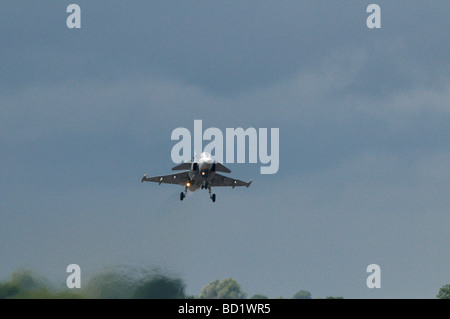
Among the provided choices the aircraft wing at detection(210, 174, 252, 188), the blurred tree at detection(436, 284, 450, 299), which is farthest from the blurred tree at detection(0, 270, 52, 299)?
the blurred tree at detection(436, 284, 450, 299)

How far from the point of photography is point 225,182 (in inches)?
3713

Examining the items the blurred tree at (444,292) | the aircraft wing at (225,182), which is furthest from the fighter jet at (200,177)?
the blurred tree at (444,292)

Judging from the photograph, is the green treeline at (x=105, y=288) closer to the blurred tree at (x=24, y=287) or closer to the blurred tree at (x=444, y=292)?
the blurred tree at (x=24, y=287)

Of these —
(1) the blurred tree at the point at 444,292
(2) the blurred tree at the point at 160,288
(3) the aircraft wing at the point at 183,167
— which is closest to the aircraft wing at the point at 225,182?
(3) the aircraft wing at the point at 183,167

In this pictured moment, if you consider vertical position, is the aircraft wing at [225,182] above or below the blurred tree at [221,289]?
above

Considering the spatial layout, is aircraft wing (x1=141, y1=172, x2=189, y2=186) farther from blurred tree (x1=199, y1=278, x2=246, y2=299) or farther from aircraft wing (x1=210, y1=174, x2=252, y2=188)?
blurred tree (x1=199, y1=278, x2=246, y2=299)

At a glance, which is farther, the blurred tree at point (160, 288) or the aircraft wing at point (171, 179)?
the aircraft wing at point (171, 179)

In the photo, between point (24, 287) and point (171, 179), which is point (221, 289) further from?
point (24, 287)

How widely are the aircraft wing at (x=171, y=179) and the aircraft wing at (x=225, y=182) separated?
3553 mm

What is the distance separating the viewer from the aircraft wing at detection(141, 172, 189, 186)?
9086 centimetres

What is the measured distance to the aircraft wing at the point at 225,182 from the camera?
305 ft

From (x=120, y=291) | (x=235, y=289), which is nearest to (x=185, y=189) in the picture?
(x=120, y=291)
